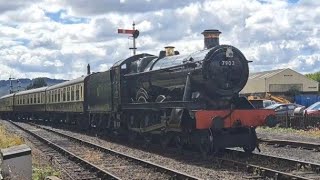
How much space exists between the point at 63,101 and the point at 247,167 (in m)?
22.3

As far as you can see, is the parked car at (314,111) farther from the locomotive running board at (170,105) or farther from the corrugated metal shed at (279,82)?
the corrugated metal shed at (279,82)

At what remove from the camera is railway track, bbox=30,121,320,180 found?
11.0m

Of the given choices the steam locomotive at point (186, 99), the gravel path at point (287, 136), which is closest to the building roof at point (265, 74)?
the gravel path at point (287, 136)

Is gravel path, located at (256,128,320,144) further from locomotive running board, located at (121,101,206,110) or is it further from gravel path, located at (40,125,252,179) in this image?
gravel path, located at (40,125,252,179)

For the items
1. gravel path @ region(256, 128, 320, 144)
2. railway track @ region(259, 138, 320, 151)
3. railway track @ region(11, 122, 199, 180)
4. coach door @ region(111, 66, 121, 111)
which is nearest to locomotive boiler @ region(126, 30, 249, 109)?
railway track @ region(11, 122, 199, 180)

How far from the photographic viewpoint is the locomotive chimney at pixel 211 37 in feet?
49.8

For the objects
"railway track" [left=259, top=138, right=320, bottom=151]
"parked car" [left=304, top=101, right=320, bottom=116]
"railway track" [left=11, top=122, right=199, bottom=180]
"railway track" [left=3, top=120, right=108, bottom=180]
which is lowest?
"railway track" [left=3, top=120, right=108, bottom=180]

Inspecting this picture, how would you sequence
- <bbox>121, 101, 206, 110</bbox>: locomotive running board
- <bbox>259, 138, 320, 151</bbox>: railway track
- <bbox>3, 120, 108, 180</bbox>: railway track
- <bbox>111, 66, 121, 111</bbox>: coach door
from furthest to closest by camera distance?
1. <bbox>111, 66, 121, 111</bbox>: coach door
2. <bbox>259, 138, 320, 151</bbox>: railway track
3. <bbox>121, 101, 206, 110</bbox>: locomotive running board
4. <bbox>3, 120, 108, 180</bbox>: railway track

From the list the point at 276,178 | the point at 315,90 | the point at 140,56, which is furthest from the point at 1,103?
the point at 276,178

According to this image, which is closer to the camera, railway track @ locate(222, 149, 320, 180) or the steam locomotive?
railway track @ locate(222, 149, 320, 180)

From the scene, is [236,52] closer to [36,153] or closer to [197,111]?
[197,111]

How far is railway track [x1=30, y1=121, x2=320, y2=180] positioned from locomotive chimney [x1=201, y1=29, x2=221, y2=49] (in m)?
3.38

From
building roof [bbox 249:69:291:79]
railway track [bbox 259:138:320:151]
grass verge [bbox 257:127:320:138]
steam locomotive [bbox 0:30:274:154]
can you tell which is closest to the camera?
steam locomotive [bbox 0:30:274:154]

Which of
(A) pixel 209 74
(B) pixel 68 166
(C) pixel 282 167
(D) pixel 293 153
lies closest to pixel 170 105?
(A) pixel 209 74
